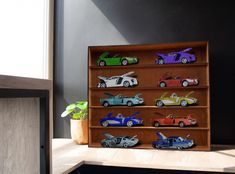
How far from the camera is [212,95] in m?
2.20

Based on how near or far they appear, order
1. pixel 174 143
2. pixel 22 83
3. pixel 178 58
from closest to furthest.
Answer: pixel 22 83
pixel 174 143
pixel 178 58

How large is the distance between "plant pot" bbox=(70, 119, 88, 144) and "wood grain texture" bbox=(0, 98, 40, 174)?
111cm

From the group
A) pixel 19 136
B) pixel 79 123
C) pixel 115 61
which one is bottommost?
pixel 79 123

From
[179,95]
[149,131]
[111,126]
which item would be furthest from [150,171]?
[179,95]

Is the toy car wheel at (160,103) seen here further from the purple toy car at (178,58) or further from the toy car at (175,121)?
the purple toy car at (178,58)

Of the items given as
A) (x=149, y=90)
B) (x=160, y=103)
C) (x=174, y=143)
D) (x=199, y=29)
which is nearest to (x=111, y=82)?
(x=149, y=90)

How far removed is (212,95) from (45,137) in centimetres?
154

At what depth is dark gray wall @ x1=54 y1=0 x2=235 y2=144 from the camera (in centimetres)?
218

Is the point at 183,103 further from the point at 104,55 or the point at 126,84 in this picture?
the point at 104,55

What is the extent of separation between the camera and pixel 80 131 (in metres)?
2.21

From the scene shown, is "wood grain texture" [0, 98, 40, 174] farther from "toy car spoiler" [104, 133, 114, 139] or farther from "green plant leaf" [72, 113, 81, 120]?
"green plant leaf" [72, 113, 81, 120]

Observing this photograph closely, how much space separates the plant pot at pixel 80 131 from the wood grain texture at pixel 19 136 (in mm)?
1110

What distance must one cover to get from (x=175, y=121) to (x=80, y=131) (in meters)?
0.78

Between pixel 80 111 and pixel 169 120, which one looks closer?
pixel 169 120
